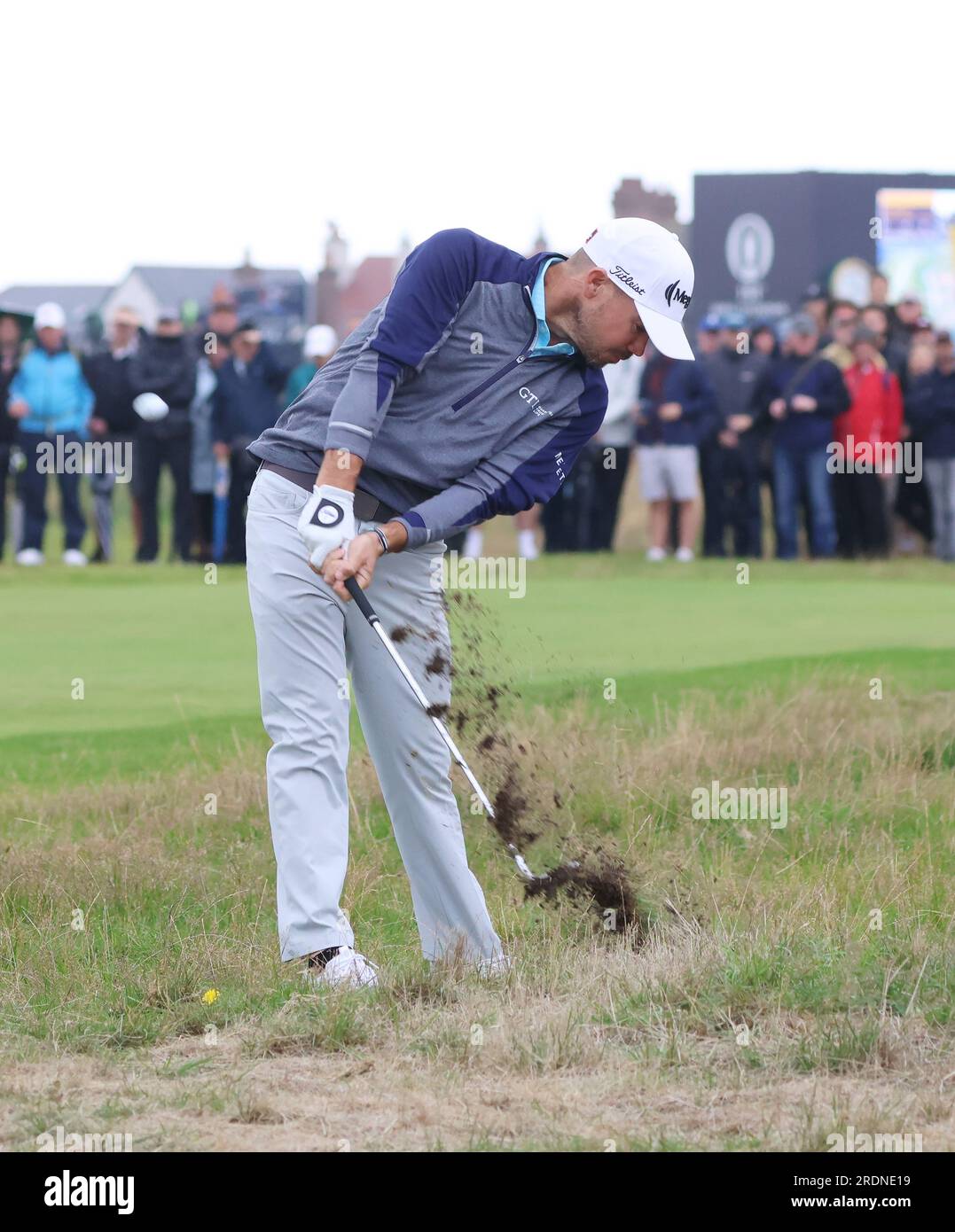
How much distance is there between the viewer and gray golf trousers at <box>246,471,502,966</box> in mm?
5309

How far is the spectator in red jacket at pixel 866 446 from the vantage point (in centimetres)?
1983

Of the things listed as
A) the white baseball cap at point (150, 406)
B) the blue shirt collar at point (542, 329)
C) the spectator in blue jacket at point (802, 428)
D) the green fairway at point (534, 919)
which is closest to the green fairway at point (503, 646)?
the green fairway at point (534, 919)

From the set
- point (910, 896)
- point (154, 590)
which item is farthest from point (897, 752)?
point (154, 590)

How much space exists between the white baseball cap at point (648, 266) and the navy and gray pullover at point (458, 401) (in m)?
0.21

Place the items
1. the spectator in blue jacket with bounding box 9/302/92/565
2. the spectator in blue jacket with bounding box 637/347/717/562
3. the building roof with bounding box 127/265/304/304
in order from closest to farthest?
1. the spectator in blue jacket with bounding box 9/302/92/565
2. the spectator in blue jacket with bounding box 637/347/717/562
3. the building roof with bounding box 127/265/304/304

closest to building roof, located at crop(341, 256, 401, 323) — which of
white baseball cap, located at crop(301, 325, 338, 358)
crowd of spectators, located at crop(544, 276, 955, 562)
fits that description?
crowd of spectators, located at crop(544, 276, 955, 562)

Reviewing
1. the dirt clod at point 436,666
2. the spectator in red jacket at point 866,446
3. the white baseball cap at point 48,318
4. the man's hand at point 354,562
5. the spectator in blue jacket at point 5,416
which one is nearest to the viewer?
the man's hand at point 354,562

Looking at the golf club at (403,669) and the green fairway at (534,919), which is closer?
the green fairway at (534,919)

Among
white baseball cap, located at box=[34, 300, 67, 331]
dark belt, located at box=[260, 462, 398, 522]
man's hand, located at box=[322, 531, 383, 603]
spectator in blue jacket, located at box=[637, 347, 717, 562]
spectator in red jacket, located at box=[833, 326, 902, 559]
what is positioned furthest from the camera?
spectator in red jacket, located at box=[833, 326, 902, 559]

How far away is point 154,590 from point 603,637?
4186 mm

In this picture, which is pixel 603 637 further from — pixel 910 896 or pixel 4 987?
pixel 4 987

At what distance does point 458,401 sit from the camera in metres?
5.45

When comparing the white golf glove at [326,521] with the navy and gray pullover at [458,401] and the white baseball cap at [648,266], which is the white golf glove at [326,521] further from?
the white baseball cap at [648,266]

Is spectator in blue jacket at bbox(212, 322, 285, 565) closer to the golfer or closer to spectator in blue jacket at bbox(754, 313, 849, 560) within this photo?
spectator in blue jacket at bbox(754, 313, 849, 560)
